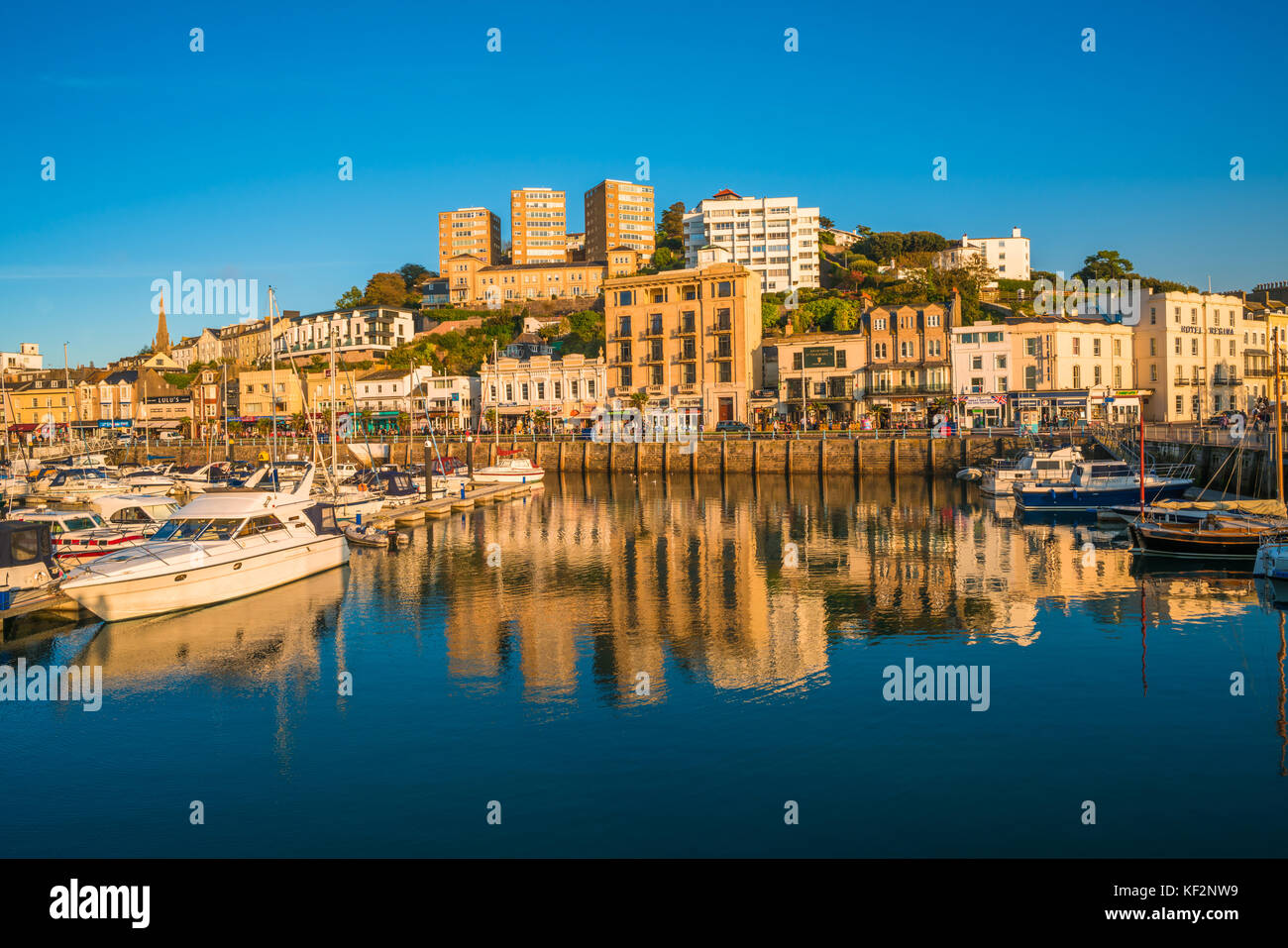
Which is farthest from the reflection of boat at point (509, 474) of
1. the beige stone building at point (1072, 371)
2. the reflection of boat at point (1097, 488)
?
the beige stone building at point (1072, 371)

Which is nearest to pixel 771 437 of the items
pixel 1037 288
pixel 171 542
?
pixel 1037 288

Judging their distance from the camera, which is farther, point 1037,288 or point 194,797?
point 1037,288

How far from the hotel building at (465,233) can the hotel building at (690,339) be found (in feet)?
260

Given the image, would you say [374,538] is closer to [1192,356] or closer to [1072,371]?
[1072,371]

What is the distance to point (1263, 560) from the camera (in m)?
29.4

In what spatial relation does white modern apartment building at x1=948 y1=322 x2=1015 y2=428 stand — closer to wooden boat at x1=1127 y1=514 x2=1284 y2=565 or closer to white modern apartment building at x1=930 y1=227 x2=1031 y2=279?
wooden boat at x1=1127 y1=514 x2=1284 y2=565

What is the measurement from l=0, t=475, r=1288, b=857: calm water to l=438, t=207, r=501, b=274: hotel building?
14174cm

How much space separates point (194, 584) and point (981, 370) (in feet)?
229

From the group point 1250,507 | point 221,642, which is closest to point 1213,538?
point 1250,507

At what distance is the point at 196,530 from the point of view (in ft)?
94.6

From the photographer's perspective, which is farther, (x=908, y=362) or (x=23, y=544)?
(x=908, y=362)
